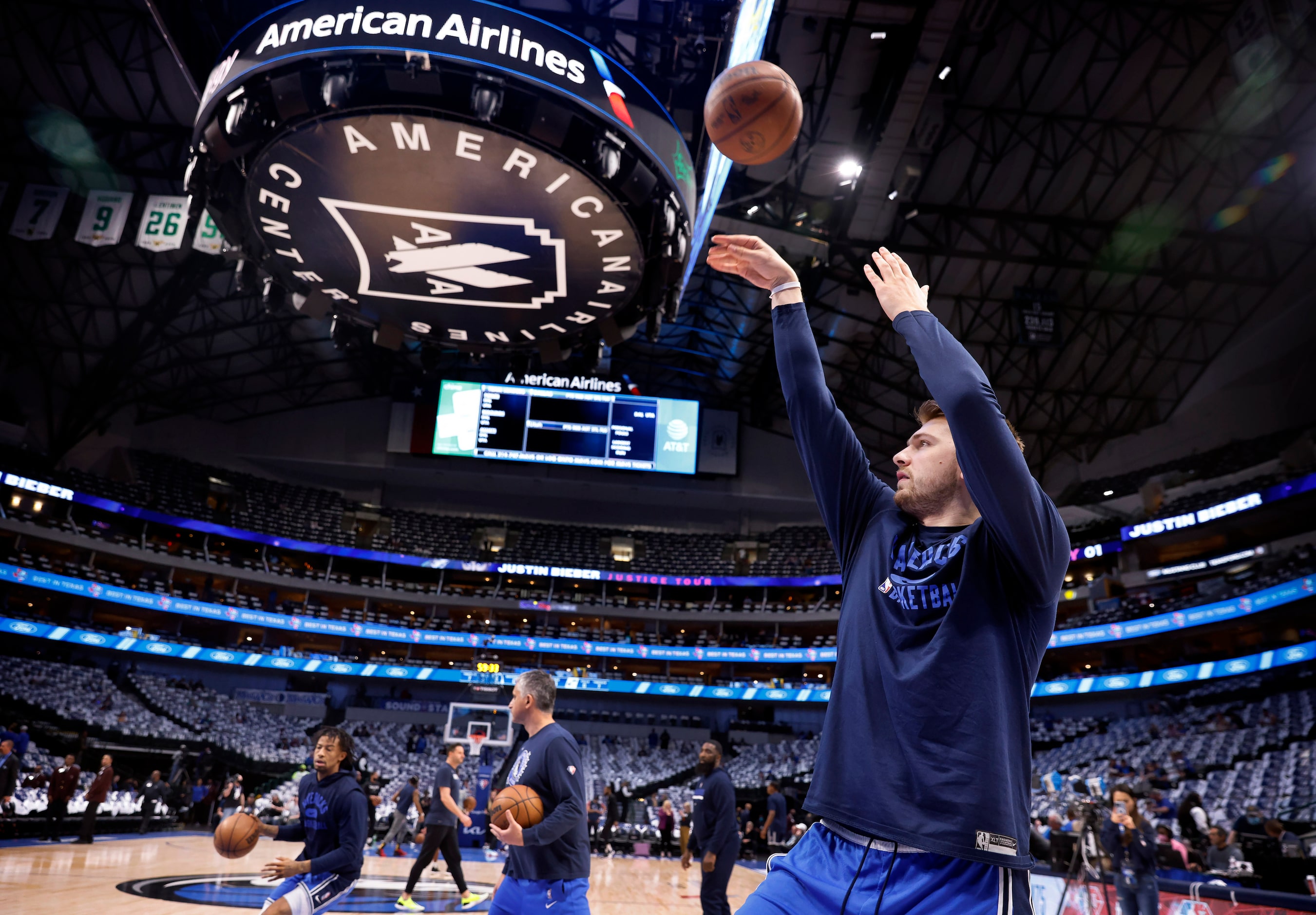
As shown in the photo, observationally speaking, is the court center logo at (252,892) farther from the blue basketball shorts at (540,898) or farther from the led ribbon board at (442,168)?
the led ribbon board at (442,168)

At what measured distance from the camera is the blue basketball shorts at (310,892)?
4.05 meters

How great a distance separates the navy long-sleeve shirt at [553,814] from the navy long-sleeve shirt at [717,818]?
270 cm

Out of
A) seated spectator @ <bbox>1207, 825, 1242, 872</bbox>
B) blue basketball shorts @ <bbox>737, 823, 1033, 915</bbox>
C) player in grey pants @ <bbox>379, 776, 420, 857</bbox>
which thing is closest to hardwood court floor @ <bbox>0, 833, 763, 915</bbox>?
player in grey pants @ <bbox>379, 776, 420, 857</bbox>

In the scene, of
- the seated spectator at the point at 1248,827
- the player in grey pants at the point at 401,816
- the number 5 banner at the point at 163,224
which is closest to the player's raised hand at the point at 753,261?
the seated spectator at the point at 1248,827

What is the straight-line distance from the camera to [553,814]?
12.6ft

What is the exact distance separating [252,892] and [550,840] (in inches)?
278

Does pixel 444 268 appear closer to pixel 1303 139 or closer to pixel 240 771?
pixel 1303 139

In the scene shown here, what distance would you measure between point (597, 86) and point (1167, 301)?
21074mm

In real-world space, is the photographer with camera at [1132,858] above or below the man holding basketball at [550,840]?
below

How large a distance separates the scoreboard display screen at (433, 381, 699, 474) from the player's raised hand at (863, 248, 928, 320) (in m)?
30.6

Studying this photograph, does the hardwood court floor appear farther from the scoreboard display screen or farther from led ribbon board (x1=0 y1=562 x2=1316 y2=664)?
the scoreboard display screen

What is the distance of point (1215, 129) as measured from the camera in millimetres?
17219

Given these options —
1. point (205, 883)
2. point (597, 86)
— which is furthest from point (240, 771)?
point (597, 86)

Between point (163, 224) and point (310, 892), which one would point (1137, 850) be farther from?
point (163, 224)
